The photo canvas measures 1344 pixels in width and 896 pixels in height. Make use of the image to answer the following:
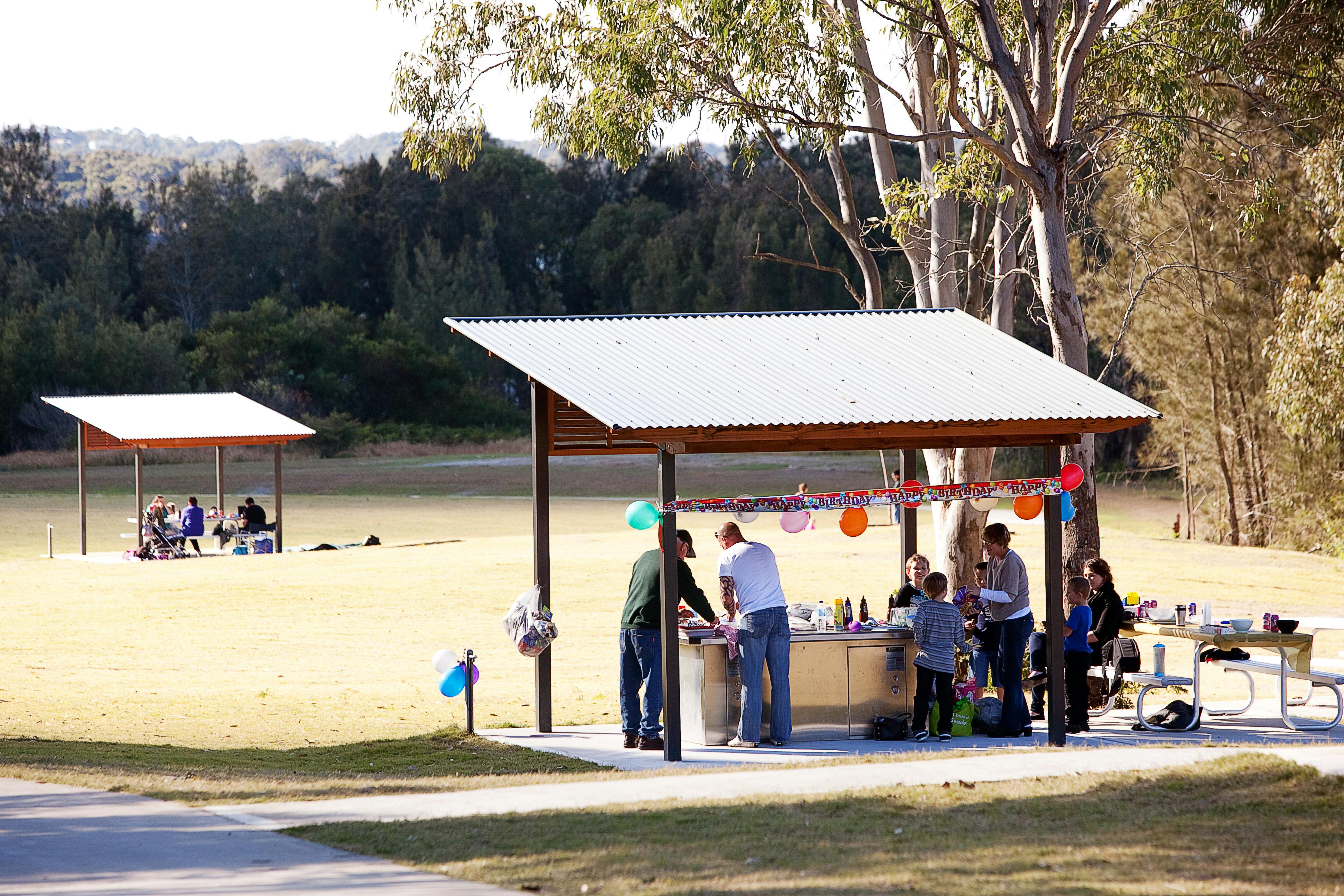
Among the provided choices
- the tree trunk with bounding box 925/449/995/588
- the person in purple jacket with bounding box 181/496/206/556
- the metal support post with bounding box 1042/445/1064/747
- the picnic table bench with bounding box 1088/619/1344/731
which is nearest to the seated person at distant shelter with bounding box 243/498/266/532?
the person in purple jacket with bounding box 181/496/206/556

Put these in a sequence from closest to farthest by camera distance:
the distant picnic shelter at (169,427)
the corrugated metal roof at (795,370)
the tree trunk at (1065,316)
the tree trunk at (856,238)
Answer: the corrugated metal roof at (795,370) < the tree trunk at (1065,316) < the tree trunk at (856,238) < the distant picnic shelter at (169,427)

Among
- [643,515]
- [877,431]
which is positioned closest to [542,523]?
[643,515]

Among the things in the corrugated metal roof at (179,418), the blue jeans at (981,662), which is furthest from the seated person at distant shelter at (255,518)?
the blue jeans at (981,662)

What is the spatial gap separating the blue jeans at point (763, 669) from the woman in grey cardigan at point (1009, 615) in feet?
5.07

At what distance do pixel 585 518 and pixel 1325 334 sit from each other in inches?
857

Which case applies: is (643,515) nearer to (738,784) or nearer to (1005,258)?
(738,784)

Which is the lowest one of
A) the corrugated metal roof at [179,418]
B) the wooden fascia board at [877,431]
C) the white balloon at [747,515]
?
the white balloon at [747,515]

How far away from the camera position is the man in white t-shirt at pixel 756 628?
1017cm

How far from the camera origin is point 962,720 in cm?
1079

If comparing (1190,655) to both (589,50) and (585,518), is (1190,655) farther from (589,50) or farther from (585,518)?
(585,518)

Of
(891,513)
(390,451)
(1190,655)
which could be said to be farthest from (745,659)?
(390,451)

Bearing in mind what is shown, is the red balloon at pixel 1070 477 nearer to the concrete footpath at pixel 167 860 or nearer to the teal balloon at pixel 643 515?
the teal balloon at pixel 643 515

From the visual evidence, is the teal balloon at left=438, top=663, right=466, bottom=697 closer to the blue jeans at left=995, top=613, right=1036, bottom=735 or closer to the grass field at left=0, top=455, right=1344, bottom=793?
the grass field at left=0, top=455, right=1344, bottom=793

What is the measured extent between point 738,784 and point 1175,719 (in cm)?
436
